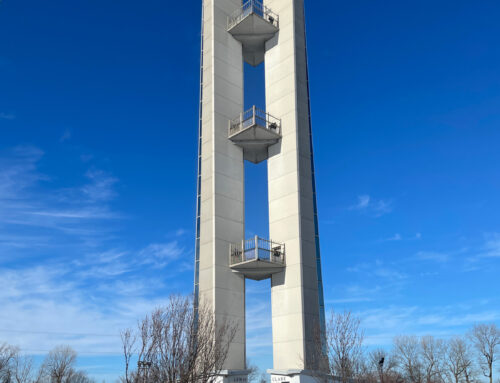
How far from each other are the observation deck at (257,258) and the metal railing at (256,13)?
1689cm

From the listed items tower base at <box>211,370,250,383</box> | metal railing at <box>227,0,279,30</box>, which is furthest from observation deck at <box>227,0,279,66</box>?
tower base at <box>211,370,250,383</box>

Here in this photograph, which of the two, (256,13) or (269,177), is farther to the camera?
(256,13)

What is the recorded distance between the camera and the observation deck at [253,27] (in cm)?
3672

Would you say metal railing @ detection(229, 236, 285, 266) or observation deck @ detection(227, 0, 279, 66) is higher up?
observation deck @ detection(227, 0, 279, 66)

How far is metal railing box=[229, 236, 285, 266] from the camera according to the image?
1241 inches

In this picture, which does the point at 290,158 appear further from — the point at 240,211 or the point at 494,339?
the point at 494,339

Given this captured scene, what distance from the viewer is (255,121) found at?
3459cm

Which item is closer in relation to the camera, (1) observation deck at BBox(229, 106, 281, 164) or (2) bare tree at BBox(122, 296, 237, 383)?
(2) bare tree at BBox(122, 296, 237, 383)

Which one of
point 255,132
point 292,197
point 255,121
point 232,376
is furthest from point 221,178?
point 232,376

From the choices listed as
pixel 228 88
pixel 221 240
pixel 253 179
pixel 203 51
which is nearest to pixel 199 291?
pixel 221 240

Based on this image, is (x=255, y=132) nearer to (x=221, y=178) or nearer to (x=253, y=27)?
(x=221, y=178)

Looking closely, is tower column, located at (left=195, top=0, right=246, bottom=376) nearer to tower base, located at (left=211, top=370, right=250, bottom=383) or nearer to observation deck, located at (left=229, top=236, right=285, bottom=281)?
tower base, located at (left=211, top=370, right=250, bottom=383)

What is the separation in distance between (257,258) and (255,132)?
8.87 metres

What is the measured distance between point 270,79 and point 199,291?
16.5 m
